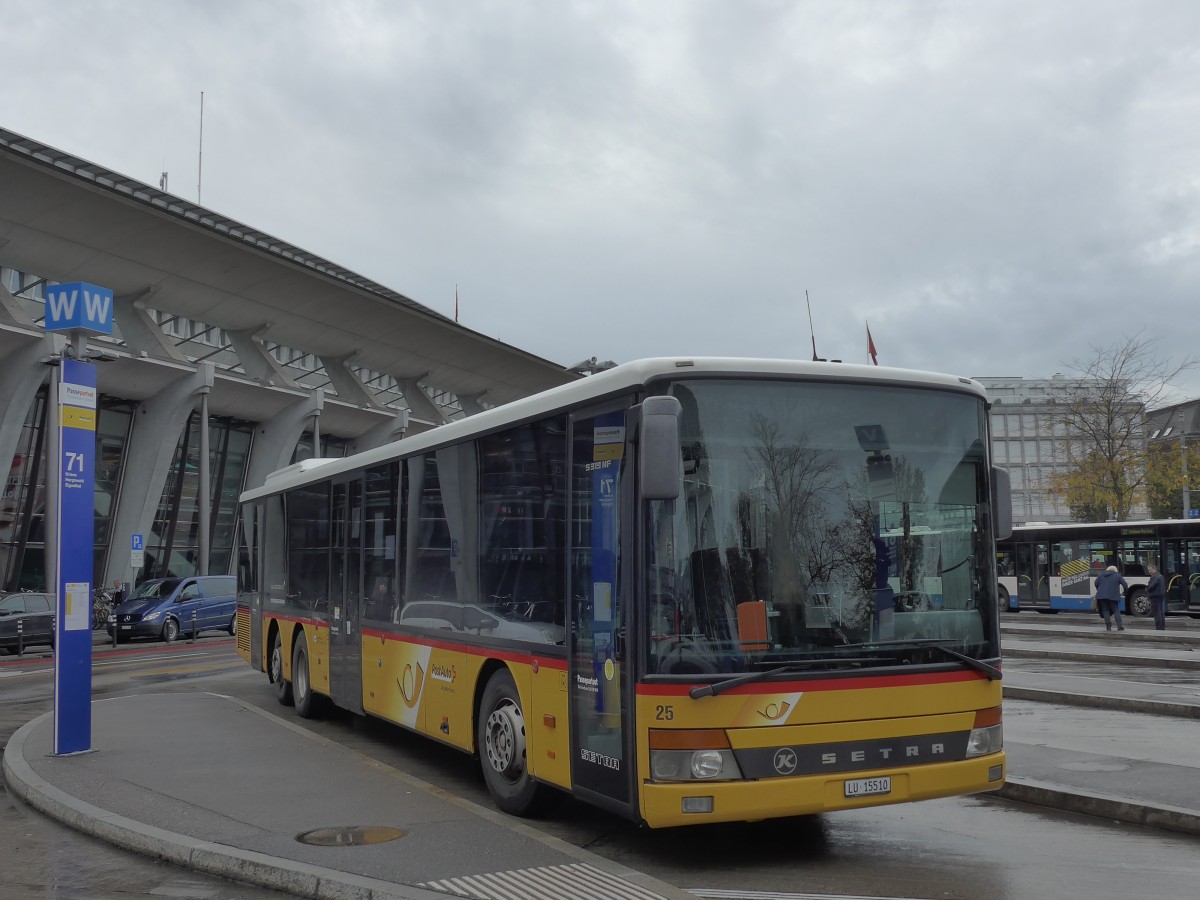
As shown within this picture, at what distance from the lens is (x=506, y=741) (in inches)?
322

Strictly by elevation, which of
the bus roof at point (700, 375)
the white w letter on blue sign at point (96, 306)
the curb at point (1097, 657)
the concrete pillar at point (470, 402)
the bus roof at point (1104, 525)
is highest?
the concrete pillar at point (470, 402)

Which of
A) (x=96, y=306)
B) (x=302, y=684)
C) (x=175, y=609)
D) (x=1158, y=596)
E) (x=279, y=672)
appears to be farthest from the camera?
(x=175, y=609)

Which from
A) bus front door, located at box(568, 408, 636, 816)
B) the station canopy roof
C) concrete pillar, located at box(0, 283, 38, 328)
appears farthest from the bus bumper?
concrete pillar, located at box(0, 283, 38, 328)

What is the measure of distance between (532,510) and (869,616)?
2.43 meters

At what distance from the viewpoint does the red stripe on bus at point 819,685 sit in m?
6.32

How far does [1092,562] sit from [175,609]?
27258mm

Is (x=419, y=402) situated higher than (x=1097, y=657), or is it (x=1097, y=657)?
(x=419, y=402)

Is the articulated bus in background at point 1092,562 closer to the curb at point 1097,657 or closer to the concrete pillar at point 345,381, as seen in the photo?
the curb at point 1097,657

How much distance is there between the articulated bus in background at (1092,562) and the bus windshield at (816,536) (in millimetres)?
27106

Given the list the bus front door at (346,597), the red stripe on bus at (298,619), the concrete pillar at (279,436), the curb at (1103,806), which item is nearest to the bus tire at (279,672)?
the red stripe on bus at (298,619)

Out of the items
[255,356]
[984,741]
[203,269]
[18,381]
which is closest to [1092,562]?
[203,269]

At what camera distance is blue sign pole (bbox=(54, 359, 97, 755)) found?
10562 millimetres

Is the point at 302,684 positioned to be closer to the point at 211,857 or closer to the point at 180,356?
the point at 211,857

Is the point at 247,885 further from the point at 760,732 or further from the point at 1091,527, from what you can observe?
the point at 1091,527
